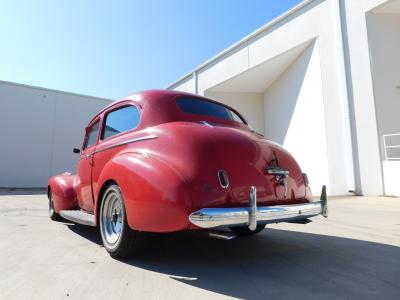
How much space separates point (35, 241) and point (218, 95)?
14773mm

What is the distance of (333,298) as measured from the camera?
2.06 meters

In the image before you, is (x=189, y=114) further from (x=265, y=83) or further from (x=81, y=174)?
(x=265, y=83)

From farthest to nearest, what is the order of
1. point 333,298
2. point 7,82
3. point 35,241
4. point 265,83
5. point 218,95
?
point 7,82
point 218,95
point 265,83
point 35,241
point 333,298

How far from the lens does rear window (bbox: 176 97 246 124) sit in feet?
11.3

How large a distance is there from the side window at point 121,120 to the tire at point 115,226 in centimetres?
74

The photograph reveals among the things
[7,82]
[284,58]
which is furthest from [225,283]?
[7,82]

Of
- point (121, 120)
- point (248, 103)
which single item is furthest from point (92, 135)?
point (248, 103)

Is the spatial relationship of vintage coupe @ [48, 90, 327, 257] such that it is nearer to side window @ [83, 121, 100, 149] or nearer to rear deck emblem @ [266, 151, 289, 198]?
rear deck emblem @ [266, 151, 289, 198]

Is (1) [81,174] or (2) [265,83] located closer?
(1) [81,174]

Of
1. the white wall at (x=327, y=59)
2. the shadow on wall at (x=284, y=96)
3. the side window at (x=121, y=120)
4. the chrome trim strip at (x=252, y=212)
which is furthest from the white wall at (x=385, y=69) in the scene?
the chrome trim strip at (x=252, y=212)

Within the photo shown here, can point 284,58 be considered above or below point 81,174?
above

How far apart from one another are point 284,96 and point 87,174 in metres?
12.6

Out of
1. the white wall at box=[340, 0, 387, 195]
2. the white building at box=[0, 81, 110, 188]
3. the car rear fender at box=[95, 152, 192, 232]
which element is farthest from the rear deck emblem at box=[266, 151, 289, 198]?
the white building at box=[0, 81, 110, 188]

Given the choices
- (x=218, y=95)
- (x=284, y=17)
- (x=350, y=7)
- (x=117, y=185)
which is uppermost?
(x=284, y=17)
